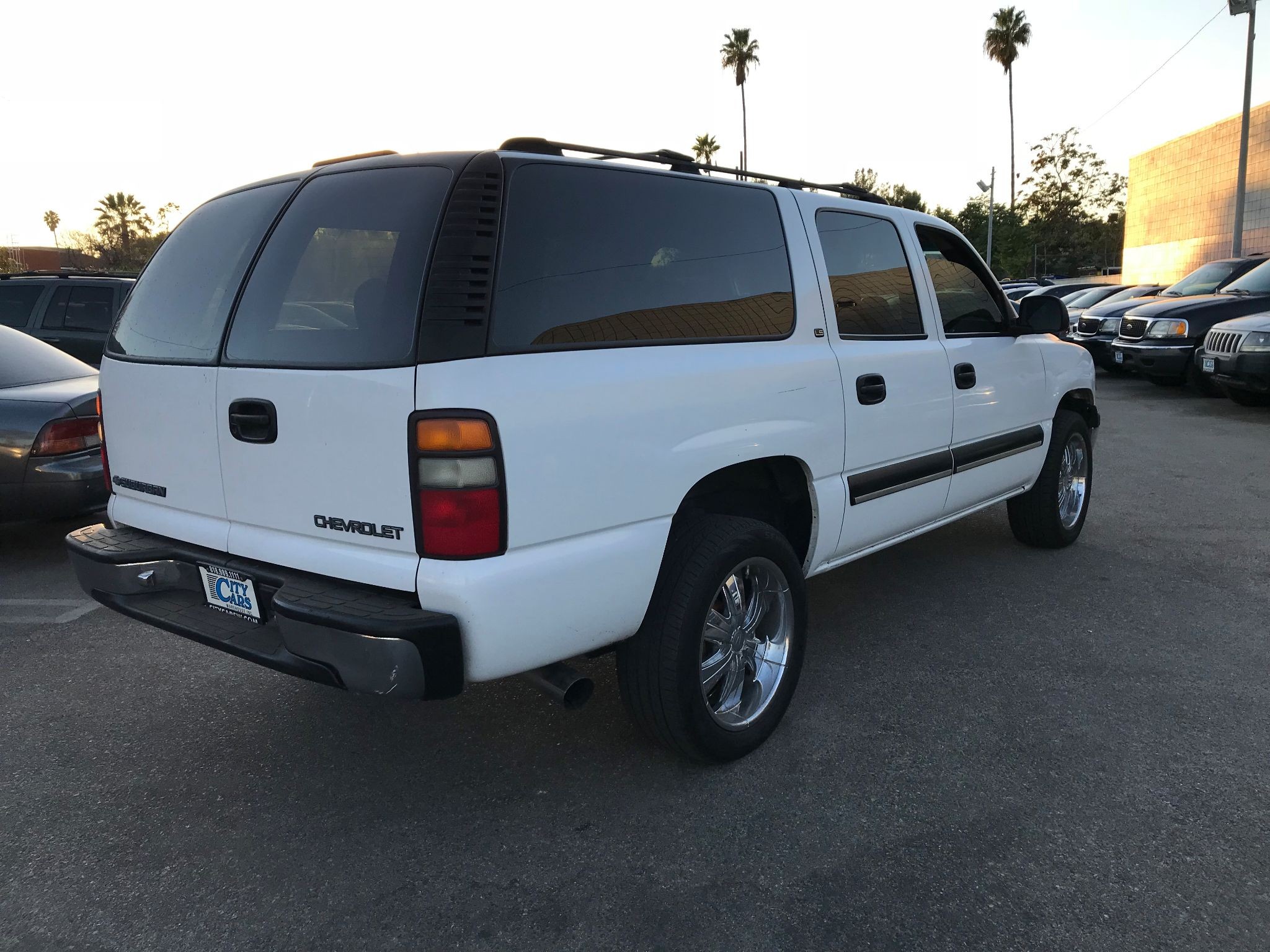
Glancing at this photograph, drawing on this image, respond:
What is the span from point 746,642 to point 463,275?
1589 millimetres

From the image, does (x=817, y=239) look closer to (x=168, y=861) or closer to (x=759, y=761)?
(x=759, y=761)

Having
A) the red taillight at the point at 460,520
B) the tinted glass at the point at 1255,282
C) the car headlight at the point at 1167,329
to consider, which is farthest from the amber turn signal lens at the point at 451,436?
the tinted glass at the point at 1255,282

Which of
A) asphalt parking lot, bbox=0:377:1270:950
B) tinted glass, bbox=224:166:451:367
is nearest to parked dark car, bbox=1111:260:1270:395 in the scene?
asphalt parking lot, bbox=0:377:1270:950

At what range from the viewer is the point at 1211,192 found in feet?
102

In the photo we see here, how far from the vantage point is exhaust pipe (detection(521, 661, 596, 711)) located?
2.59 meters

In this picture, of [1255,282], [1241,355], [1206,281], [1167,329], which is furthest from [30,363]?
[1206,281]

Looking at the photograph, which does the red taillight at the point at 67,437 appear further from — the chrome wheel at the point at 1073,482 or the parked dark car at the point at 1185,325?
the parked dark car at the point at 1185,325

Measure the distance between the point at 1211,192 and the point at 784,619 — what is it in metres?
34.8

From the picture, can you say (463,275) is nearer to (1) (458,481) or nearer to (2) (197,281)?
(1) (458,481)

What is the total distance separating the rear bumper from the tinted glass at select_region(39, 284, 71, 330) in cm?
684

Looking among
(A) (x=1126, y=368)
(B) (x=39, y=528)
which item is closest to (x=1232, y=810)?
(B) (x=39, y=528)

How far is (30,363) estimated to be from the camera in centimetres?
575

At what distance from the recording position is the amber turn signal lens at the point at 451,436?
91.0 inches

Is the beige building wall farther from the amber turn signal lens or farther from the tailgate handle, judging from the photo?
the tailgate handle
